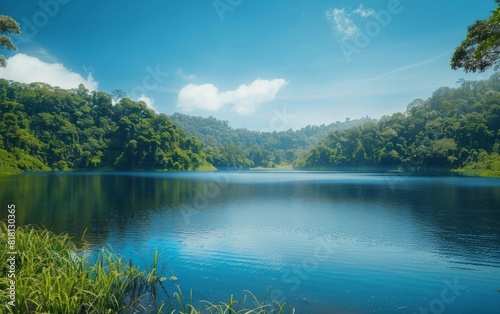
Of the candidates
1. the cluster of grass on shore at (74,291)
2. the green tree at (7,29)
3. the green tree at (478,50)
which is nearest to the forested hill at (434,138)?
the green tree at (478,50)

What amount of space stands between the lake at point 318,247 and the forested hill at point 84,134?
88936mm

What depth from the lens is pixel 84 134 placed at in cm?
12862

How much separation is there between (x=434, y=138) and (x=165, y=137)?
106101 mm

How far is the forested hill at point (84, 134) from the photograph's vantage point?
4040 inches

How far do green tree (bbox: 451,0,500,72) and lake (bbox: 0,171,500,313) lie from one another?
948 cm

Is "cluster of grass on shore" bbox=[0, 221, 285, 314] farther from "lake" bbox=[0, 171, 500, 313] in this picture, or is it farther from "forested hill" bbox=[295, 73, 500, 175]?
"forested hill" bbox=[295, 73, 500, 175]

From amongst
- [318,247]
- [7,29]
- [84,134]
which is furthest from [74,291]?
[84,134]

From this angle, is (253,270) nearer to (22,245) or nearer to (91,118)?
(22,245)

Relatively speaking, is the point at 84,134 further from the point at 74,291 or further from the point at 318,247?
the point at 74,291

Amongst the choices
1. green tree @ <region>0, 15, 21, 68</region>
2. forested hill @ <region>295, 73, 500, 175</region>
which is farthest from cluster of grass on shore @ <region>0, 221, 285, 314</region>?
forested hill @ <region>295, 73, 500, 175</region>

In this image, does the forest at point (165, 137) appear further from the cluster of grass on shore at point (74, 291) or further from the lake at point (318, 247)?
the cluster of grass on shore at point (74, 291)

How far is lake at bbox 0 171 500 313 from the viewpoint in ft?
34.2

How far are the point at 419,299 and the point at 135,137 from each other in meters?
130

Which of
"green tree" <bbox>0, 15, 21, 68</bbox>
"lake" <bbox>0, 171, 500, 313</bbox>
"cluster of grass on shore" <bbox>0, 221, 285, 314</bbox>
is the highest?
"green tree" <bbox>0, 15, 21, 68</bbox>
